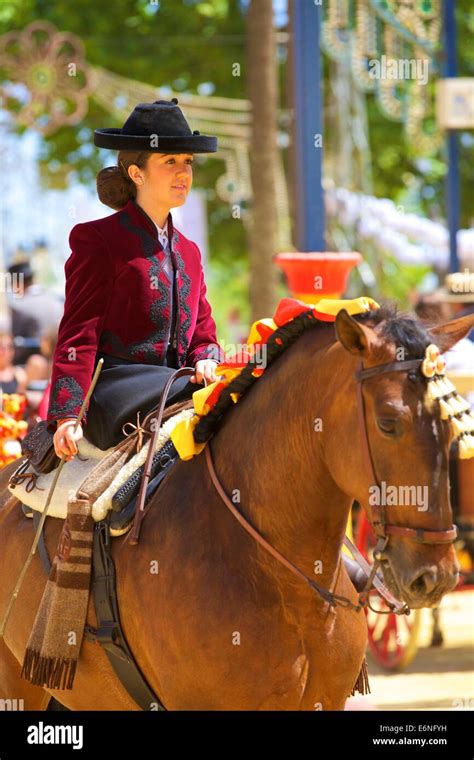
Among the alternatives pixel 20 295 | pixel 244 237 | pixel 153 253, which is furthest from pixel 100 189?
pixel 244 237

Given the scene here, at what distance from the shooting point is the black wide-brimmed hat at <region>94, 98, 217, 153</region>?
4434 mm

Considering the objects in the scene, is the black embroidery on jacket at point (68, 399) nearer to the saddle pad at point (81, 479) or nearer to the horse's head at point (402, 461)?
the saddle pad at point (81, 479)

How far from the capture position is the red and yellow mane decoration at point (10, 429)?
6777 mm

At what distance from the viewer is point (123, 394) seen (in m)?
4.43

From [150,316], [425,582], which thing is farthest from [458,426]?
[150,316]

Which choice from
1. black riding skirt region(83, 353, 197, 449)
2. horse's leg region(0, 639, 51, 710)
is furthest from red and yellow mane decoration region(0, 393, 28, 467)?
black riding skirt region(83, 353, 197, 449)

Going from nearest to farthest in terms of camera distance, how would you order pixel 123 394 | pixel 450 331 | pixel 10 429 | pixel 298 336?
pixel 450 331, pixel 298 336, pixel 123 394, pixel 10 429

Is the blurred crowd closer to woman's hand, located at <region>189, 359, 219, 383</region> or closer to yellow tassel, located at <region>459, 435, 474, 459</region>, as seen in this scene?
woman's hand, located at <region>189, 359, 219, 383</region>

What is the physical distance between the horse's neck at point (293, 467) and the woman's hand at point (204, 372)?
420 millimetres

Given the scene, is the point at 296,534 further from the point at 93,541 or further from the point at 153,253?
the point at 153,253

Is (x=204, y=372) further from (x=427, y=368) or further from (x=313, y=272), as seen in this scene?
(x=313, y=272)

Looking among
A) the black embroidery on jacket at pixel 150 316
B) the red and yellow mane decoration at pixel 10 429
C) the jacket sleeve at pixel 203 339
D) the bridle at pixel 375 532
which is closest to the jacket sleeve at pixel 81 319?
the black embroidery on jacket at pixel 150 316

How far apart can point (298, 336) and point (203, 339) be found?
0.83 m

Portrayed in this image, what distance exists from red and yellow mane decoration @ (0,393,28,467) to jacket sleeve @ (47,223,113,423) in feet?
7.71
